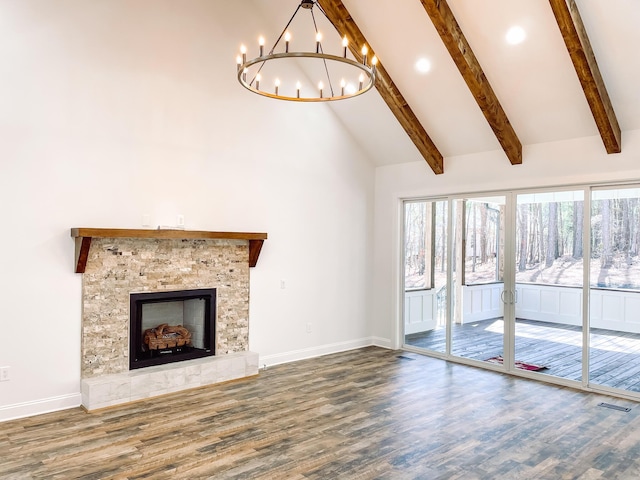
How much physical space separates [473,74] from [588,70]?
1.07m

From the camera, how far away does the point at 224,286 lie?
5.75 metres

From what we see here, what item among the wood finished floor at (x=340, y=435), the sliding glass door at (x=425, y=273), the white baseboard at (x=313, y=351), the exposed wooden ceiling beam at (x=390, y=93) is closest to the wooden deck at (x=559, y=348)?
the sliding glass door at (x=425, y=273)

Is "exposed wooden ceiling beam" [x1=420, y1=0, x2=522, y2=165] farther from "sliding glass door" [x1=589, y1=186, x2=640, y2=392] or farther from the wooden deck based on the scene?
the wooden deck

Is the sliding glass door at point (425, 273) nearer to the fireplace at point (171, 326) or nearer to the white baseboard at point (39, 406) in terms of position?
the fireplace at point (171, 326)

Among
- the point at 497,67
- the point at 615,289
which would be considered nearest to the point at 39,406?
the point at 497,67

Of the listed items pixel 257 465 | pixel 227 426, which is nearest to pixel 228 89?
pixel 227 426

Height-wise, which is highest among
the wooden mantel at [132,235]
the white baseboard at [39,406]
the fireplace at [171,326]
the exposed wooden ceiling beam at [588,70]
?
the exposed wooden ceiling beam at [588,70]

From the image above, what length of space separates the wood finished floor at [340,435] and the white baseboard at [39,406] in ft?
0.33

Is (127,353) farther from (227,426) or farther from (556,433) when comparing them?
(556,433)

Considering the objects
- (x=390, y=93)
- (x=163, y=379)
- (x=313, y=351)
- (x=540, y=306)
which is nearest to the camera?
(x=163, y=379)

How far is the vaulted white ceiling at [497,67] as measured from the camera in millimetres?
4465

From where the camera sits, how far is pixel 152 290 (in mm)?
5168

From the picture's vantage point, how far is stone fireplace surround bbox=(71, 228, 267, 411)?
4.71 m

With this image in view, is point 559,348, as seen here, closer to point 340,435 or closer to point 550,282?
point 550,282
